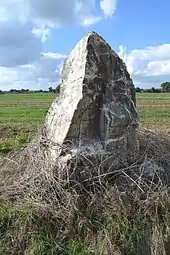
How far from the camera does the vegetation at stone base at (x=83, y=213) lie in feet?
17.4

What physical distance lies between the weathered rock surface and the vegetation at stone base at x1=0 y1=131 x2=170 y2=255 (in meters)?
0.29

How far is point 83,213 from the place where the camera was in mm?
5625

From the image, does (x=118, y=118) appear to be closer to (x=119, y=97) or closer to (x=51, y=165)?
(x=119, y=97)

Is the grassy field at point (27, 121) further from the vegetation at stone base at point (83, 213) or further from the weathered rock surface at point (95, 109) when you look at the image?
the vegetation at stone base at point (83, 213)

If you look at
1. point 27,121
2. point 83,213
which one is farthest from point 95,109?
point 27,121

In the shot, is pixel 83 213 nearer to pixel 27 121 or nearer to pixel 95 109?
pixel 95 109

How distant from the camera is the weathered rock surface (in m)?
6.10

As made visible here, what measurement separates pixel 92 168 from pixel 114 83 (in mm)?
1134

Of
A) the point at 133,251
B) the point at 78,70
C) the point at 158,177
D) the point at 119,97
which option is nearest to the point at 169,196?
the point at 158,177

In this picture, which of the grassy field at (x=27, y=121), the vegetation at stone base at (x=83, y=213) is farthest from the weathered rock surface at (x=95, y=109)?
the grassy field at (x=27, y=121)

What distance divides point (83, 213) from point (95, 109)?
1.31 metres

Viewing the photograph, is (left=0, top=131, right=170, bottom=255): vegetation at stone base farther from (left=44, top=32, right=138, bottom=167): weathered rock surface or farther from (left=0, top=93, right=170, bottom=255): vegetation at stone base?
(left=44, top=32, right=138, bottom=167): weathered rock surface

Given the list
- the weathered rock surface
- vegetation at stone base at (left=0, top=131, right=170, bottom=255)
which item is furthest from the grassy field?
vegetation at stone base at (left=0, top=131, right=170, bottom=255)

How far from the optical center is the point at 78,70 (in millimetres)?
6305
